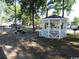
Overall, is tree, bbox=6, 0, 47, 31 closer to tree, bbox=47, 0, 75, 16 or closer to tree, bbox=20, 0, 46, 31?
tree, bbox=20, 0, 46, 31

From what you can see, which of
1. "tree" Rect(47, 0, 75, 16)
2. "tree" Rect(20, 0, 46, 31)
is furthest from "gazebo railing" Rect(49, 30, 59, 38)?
"tree" Rect(47, 0, 75, 16)

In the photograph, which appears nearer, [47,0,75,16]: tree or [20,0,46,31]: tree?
[20,0,46,31]: tree

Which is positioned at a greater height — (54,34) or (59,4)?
(59,4)

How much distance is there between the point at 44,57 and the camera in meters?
15.4

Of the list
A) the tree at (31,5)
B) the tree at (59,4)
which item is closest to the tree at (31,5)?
the tree at (31,5)

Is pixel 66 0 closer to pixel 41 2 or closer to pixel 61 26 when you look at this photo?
pixel 41 2

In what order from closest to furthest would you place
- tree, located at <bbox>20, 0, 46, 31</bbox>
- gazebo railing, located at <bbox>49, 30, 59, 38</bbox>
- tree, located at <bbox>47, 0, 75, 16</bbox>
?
gazebo railing, located at <bbox>49, 30, 59, 38</bbox>
tree, located at <bbox>20, 0, 46, 31</bbox>
tree, located at <bbox>47, 0, 75, 16</bbox>

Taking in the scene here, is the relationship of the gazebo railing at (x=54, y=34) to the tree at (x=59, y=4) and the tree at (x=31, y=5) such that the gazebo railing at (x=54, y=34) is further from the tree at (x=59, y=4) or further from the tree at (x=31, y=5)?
the tree at (x=59, y=4)

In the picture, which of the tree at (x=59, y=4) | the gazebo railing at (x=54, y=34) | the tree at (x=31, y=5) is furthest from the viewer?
the tree at (x=59, y=4)

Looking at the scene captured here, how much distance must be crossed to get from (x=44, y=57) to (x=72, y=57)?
6.48 ft

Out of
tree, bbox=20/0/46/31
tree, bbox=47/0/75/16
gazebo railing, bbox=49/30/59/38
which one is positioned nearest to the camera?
gazebo railing, bbox=49/30/59/38

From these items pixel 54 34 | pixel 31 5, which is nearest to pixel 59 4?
pixel 31 5

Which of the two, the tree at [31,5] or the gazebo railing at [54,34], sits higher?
the tree at [31,5]

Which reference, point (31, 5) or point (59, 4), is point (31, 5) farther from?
point (59, 4)
